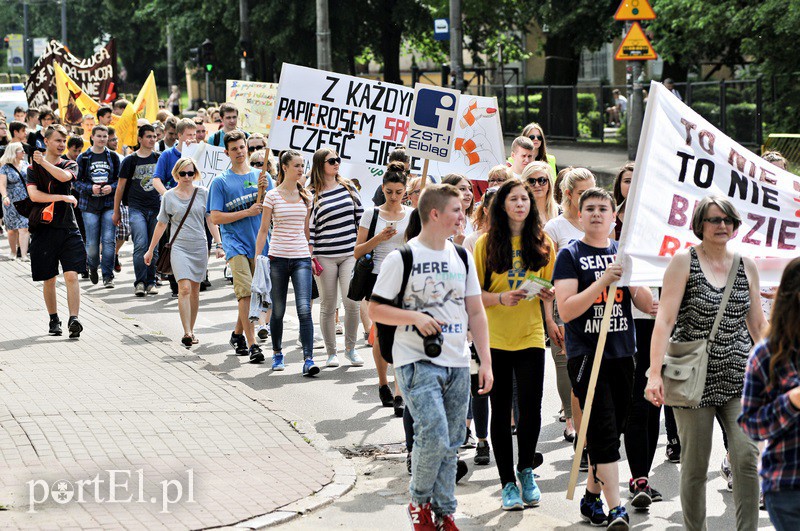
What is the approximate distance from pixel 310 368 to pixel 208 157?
Result: 661 cm

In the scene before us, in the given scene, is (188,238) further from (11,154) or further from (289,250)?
(11,154)

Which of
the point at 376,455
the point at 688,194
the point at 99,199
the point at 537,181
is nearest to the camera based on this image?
the point at 688,194

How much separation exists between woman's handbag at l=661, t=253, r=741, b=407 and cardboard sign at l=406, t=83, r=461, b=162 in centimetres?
498

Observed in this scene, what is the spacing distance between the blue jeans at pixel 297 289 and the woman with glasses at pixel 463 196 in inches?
66.9

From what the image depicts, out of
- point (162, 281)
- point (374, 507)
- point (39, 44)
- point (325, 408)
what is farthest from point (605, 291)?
point (39, 44)

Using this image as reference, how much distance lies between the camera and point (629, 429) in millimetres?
7098

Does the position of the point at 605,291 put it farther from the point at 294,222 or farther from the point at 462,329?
the point at 294,222

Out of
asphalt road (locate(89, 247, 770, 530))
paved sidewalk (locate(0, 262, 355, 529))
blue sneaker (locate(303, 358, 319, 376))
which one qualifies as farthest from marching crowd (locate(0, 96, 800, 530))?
paved sidewalk (locate(0, 262, 355, 529))

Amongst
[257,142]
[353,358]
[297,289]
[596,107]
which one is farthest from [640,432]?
[596,107]

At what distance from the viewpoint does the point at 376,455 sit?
831 centimetres

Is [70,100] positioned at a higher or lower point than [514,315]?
higher

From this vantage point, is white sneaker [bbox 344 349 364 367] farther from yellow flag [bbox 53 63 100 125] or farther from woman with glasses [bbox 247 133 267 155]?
yellow flag [bbox 53 63 100 125]

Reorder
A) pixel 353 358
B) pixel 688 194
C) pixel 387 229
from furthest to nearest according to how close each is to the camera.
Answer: pixel 353 358
pixel 387 229
pixel 688 194

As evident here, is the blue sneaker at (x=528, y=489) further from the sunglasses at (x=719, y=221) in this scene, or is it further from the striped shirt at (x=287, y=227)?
the striped shirt at (x=287, y=227)
